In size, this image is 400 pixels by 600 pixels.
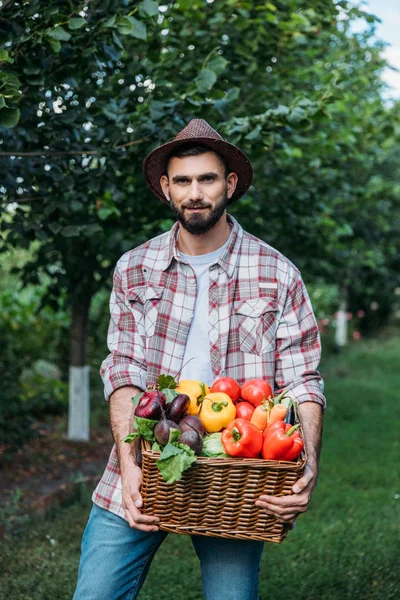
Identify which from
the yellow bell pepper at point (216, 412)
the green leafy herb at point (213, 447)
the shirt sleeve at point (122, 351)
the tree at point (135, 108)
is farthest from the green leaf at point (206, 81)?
the green leafy herb at point (213, 447)

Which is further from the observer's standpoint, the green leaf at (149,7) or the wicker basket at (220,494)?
the green leaf at (149,7)

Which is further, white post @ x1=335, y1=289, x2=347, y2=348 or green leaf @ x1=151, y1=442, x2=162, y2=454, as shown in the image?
white post @ x1=335, y1=289, x2=347, y2=348

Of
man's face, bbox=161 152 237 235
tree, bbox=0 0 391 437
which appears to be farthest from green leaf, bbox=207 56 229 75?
man's face, bbox=161 152 237 235

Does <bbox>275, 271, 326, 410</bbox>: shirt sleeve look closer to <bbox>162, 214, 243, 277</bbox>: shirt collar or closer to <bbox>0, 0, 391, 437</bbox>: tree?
<bbox>162, 214, 243, 277</bbox>: shirt collar

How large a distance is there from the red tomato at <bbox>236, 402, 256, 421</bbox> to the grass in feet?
6.46

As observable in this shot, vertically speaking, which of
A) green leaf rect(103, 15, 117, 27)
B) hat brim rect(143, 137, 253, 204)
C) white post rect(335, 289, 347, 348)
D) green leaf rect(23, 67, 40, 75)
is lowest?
white post rect(335, 289, 347, 348)

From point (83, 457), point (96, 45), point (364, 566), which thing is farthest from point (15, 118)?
point (83, 457)

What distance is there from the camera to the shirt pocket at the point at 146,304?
2.88m

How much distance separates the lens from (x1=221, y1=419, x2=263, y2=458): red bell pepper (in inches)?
89.7

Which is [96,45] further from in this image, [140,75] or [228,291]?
[228,291]

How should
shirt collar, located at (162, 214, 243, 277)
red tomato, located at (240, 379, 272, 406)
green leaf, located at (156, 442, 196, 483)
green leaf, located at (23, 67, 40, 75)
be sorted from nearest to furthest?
green leaf, located at (156, 442, 196, 483) → red tomato, located at (240, 379, 272, 406) → shirt collar, located at (162, 214, 243, 277) → green leaf, located at (23, 67, 40, 75)

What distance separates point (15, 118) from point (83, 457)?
4.55 m

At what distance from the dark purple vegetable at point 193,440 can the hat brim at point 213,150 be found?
110 centimetres

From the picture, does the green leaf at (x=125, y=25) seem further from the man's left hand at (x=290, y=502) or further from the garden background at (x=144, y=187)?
the man's left hand at (x=290, y=502)
